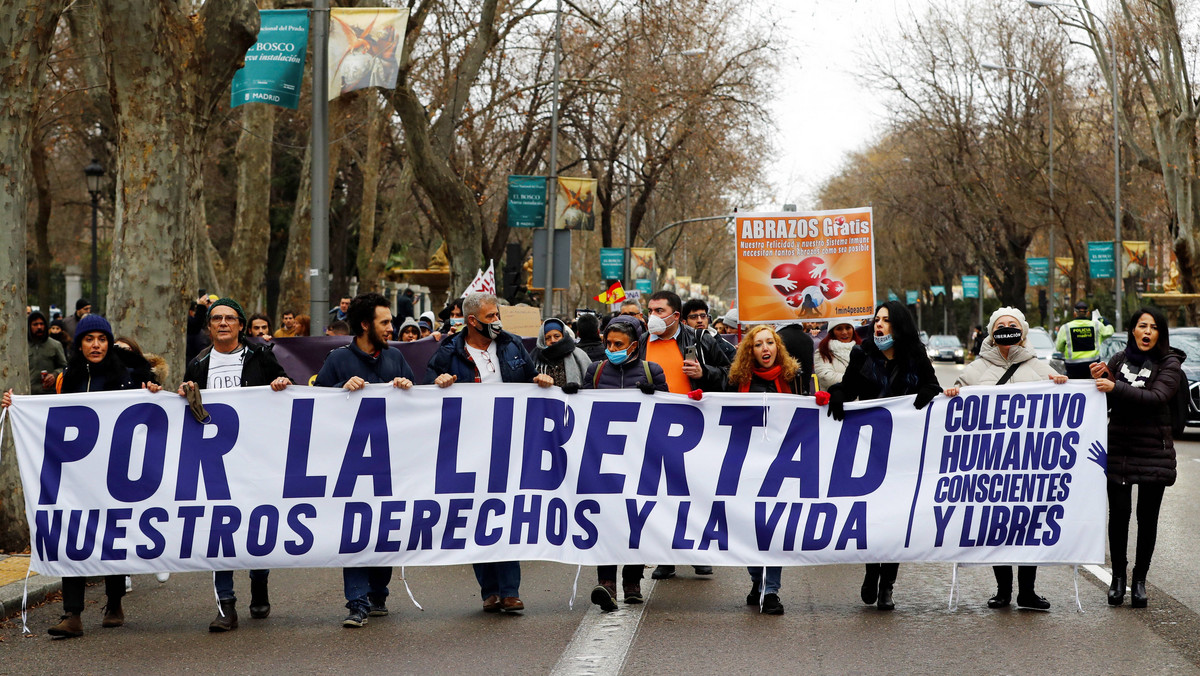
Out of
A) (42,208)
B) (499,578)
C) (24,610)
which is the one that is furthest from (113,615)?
(42,208)

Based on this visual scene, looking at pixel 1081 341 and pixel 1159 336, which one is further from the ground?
pixel 1159 336

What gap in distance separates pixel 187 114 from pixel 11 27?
2.70m

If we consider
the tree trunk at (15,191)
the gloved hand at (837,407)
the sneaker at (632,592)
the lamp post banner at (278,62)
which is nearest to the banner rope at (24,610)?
the tree trunk at (15,191)

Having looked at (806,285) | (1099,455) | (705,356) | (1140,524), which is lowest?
(1140,524)

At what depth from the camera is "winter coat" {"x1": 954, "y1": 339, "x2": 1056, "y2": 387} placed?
8.04 m

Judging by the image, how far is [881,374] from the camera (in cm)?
814

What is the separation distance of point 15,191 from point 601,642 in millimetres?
5559

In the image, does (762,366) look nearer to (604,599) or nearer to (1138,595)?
(604,599)

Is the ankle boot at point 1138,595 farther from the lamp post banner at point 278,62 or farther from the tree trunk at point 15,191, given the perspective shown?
the lamp post banner at point 278,62

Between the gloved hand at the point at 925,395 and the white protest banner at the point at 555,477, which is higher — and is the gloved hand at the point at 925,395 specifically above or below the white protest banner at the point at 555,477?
above

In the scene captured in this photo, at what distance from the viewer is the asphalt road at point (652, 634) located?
21.3 feet

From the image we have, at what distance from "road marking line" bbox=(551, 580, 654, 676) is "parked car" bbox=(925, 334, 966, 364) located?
54147 millimetres

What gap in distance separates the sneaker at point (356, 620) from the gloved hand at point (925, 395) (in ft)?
10.4

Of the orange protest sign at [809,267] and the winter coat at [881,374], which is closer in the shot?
the winter coat at [881,374]
